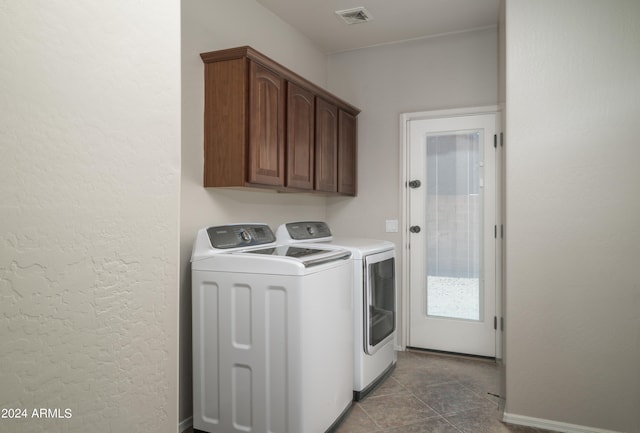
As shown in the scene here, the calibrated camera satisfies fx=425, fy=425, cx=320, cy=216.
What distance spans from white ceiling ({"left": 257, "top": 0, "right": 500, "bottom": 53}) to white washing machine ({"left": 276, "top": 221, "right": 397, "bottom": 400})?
1.64 m

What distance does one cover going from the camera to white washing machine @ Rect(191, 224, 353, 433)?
82.4 inches

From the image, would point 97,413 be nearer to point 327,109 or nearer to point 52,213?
point 52,213

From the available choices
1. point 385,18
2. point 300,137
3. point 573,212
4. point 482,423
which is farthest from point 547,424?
point 385,18

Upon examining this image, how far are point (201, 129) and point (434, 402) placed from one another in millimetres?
2289

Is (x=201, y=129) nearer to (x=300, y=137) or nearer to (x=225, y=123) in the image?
(x=225, y=123)

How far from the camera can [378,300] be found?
10.1ft

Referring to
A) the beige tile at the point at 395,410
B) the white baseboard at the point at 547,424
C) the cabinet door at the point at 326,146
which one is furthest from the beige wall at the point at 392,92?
the white baseboard at the point at 547,424

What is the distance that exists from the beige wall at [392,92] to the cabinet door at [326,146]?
1.75 feet

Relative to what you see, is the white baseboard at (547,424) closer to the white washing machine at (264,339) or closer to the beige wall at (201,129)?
the white washing machine at (264,339)

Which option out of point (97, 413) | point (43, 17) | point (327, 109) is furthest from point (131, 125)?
point (327, 109)

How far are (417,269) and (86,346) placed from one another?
133 inches

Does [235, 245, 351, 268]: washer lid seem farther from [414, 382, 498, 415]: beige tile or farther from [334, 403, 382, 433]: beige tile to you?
[414, 382, 498, 415]: beige tile

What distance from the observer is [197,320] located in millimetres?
2328

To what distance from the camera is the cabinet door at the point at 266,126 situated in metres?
2.52
